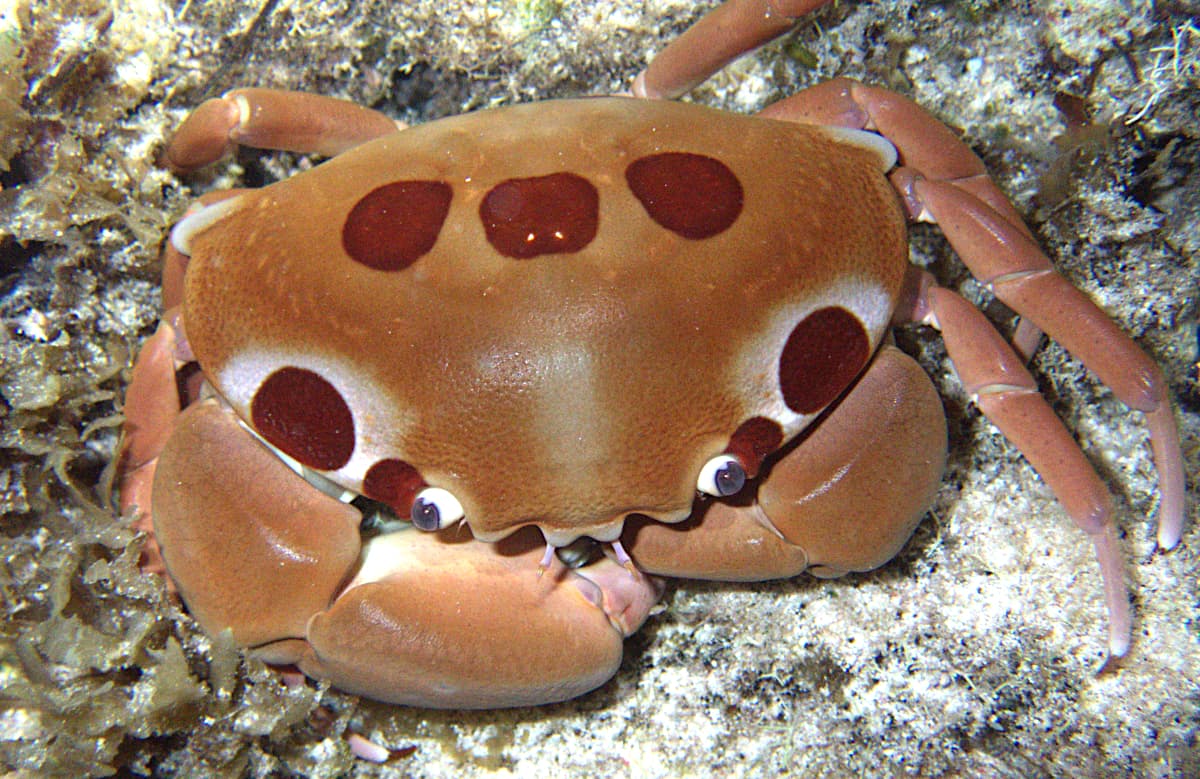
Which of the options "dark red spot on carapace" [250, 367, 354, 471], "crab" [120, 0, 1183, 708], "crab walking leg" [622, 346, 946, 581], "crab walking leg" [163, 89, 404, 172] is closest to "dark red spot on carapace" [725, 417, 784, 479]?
"crab" [120, 0, 1183, 708]

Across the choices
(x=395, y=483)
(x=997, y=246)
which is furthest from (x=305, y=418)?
(x=997, y=246)

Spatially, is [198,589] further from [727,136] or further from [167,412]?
[727,136]

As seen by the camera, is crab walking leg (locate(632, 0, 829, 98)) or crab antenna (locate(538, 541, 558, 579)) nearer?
crab antenna (locate(538, 541, 558, 579))

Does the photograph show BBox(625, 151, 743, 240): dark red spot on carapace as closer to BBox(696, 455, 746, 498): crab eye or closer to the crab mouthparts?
BBox(696, 455, 746, 498): crab eye

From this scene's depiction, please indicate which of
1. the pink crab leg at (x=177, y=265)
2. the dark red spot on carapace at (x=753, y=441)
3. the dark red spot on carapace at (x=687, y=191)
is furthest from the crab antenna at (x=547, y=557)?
the pink crab leg at (x=177, y=265)

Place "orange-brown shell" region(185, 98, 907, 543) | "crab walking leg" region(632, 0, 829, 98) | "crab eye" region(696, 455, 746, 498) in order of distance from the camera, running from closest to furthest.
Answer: "orange-brown shell" region(185, 98, 907, 543) → "crab eye" region(696, 455, 746, 498) → "crab walking leg" region(632, 0, 829, 98)

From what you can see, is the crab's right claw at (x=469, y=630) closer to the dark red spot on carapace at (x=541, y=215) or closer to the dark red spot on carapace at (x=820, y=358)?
the dark red spot on carapace at (x=820, y=358)
